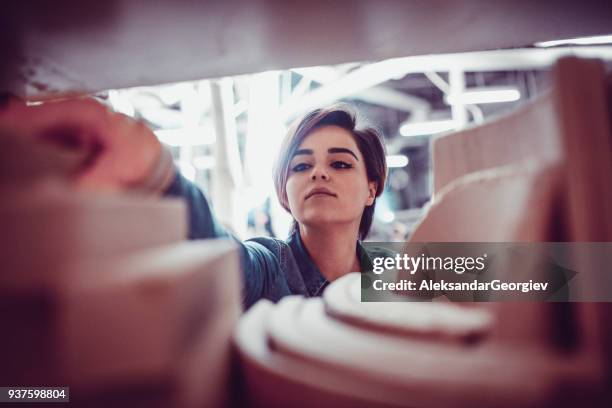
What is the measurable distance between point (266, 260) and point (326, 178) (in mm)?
257

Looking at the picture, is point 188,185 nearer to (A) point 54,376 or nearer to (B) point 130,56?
(B) point 130,56

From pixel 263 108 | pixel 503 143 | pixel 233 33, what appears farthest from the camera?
pixel 263 108

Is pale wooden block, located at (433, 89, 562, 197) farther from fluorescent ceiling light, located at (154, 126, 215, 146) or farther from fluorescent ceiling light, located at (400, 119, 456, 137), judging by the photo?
fluorescent ceiling light, located at (400, 119, 456, 137)

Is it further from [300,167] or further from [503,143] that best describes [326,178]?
[503,143]

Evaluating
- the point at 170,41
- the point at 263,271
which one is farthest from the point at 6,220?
the point at 263,271

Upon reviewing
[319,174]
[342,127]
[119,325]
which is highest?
[342,127]

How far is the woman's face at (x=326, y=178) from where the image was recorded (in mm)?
929

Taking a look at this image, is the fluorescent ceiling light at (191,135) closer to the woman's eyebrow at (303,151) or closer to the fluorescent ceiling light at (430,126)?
the woman's eyebrow at (303,151)

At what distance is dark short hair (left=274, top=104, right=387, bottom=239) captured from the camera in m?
0.98

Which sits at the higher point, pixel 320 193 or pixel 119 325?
pixel 320 193

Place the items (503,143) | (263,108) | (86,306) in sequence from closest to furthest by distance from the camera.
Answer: (86,306), (503,143), (263,108)

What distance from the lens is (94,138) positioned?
0.42 meters

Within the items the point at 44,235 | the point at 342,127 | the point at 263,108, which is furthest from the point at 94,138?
the point at 263,108

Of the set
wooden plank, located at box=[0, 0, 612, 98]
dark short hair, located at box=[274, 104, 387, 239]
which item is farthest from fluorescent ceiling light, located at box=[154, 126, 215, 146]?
wooden plank, located at box=[0, 0, 612, 98]
